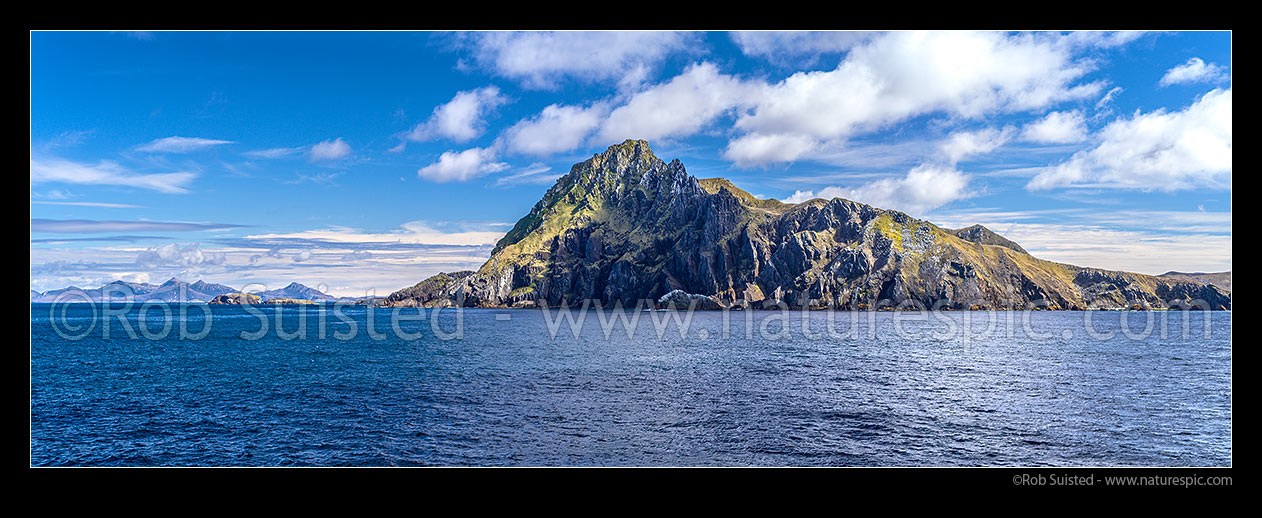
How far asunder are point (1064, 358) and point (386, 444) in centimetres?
9907

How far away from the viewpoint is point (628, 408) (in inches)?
2085

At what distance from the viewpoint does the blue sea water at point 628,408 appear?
39.1 m

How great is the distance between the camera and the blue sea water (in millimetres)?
39062
